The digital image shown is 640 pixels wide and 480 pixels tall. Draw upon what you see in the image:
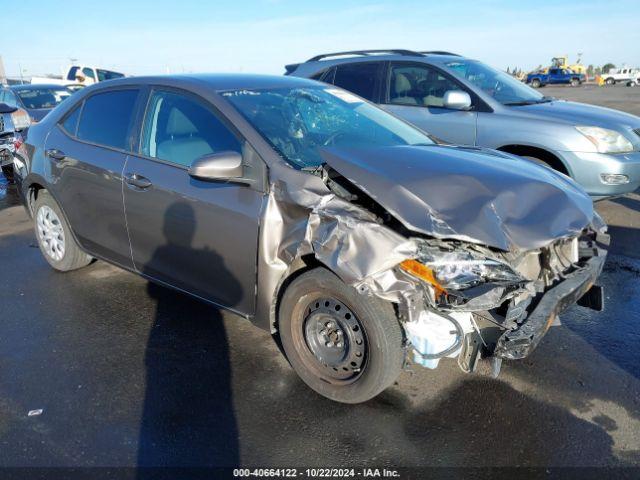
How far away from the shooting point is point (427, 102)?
6.32 m

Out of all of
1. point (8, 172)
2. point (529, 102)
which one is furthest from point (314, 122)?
point (8, 172)

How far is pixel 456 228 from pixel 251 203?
116cm

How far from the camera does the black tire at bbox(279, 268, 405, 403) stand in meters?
2.57

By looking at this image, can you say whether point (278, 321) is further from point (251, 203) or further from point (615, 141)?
point (615, 141)

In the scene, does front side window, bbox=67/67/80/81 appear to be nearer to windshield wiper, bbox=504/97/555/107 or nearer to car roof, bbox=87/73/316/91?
car roof, bbox=87/73/316/91

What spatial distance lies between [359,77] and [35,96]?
783 cm

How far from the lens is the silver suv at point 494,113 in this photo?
5250 millimetres

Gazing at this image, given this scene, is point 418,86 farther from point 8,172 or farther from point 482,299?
point 8,172

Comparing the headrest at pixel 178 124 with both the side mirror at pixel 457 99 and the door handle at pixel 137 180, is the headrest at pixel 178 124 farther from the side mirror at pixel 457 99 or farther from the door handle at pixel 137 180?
the side mirror at pixel 457 99

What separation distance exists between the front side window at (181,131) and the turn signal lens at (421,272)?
130 centimetres

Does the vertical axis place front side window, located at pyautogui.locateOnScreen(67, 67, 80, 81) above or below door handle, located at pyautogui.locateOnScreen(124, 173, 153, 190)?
below

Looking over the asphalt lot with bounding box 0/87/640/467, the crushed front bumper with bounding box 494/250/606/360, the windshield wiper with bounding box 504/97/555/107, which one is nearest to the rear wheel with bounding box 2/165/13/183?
the asphalt lot with bounding box 0/87/640/467

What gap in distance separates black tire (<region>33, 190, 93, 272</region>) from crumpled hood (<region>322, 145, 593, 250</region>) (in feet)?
9.29

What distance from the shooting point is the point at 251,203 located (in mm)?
2922
